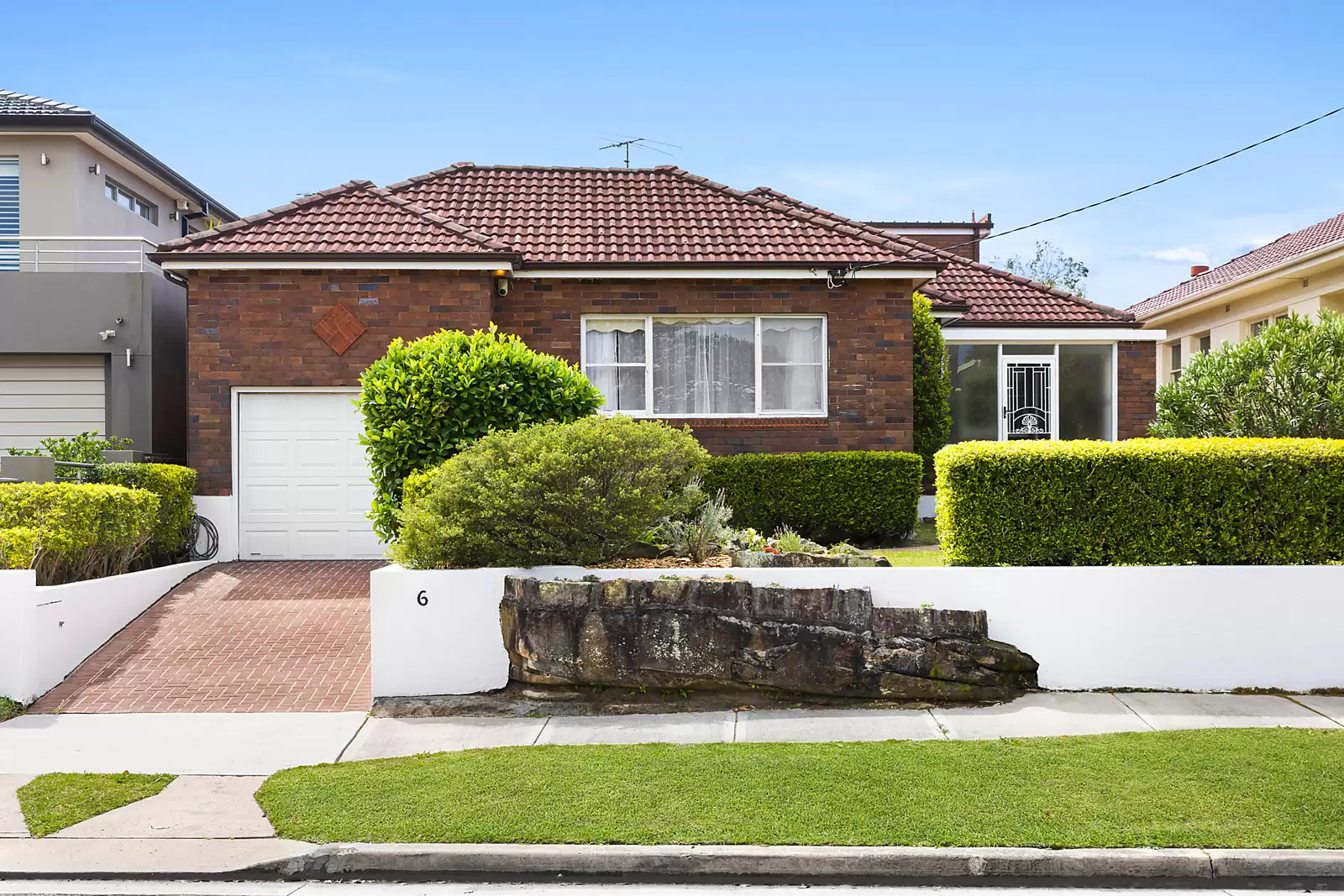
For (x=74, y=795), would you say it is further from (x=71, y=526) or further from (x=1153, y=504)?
(x=1153, y=504)

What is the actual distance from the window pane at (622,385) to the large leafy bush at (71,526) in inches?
248

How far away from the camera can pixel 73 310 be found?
1426 centimetres

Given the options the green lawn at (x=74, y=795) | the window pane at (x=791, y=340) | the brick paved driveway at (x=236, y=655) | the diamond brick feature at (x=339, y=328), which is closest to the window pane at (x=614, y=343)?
the window pane at (x=791, y=340)

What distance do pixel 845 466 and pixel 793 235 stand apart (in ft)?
12.8

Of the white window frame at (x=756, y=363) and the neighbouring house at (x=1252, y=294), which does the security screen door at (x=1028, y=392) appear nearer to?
the neighbouring house at (x=1252, y=294)

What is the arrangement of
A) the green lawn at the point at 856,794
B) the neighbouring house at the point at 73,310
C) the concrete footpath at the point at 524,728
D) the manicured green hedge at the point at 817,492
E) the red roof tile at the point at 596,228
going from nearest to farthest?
the green lawn at the point at 856,794 → the concrete footpath at the point at 524,728 → the manicured green hedge at the point at 817,492 → the red roof tile at the point at 596,228 → the neighbouring house at the point at 73,310

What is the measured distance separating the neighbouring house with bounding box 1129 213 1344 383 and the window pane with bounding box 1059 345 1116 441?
122cm

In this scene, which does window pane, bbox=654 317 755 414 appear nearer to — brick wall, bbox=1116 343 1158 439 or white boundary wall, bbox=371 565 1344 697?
white boundary wall, bbox=371 565 1344 697

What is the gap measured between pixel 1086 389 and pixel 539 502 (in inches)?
500

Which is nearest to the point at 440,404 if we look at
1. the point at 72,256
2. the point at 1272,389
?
the point at 1272,389

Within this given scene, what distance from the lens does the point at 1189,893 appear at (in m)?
5.17

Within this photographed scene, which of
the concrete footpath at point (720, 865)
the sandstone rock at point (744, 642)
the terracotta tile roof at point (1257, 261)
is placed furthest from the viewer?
the terracotta tile roof at point (1257, 261)

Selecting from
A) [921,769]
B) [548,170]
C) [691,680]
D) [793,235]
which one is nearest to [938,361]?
[793,235]

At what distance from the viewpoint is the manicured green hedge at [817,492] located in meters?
13.2
